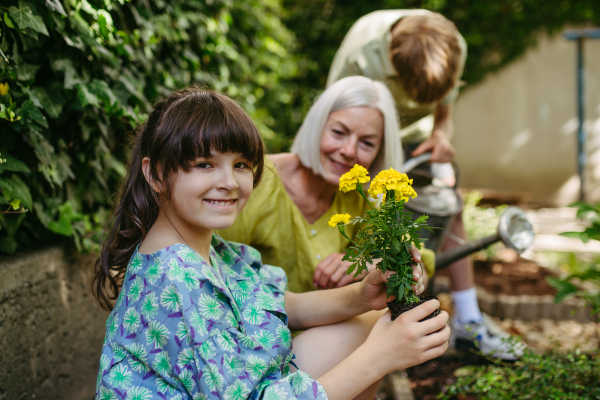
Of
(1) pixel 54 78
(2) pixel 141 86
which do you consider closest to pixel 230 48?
(2) pixel 141 86

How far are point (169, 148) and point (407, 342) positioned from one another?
2.53 feet

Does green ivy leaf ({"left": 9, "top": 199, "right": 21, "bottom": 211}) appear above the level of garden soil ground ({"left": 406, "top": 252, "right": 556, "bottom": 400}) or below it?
above

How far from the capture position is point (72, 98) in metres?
1.62

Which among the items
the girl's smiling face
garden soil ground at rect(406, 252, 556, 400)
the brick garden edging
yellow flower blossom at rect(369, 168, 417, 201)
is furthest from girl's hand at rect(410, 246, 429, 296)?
the brick garden edging

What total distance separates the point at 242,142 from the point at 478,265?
3486mm

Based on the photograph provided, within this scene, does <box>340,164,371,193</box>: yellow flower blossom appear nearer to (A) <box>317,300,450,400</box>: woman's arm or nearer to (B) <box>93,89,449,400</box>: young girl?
(B) <box>93,89,449,400</box>: young girl

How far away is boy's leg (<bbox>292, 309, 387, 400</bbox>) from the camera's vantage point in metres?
1.41

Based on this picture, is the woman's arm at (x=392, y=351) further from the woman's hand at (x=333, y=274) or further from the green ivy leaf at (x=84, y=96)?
the green ivy leaf at (x=84, y=96)

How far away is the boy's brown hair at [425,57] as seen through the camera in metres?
2.43

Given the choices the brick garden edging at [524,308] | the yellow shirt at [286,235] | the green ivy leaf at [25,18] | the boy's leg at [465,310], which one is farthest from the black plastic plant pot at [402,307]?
the brick garden edging at [524,308]

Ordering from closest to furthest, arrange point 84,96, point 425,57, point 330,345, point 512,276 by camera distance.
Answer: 1. point 330,345
2. point 84,96
3. point 425,57
4. point 512,276

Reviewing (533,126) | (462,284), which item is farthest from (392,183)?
(533,126)

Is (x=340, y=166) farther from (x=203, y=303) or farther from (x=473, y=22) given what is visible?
(x=473, y=22)

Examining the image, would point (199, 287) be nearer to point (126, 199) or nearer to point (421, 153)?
point (126, 199)
